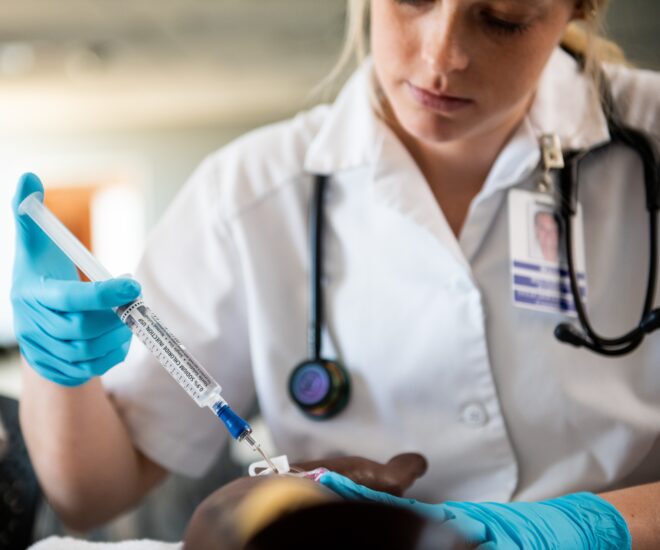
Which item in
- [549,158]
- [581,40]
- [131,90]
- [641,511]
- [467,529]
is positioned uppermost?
[131,90]

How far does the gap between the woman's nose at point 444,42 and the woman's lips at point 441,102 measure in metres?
0.03

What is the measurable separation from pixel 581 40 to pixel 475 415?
0.56 metres

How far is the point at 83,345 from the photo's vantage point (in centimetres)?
80

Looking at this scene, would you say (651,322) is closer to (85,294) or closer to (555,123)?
(555,123)

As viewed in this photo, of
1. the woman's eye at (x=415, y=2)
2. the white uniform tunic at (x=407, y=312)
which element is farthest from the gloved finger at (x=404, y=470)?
the woman's eye at (x=415, y=2)

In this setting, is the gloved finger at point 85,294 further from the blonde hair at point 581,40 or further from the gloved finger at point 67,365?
the blonde hair at point 581,40

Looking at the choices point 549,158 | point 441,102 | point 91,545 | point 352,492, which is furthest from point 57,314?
point 549,158

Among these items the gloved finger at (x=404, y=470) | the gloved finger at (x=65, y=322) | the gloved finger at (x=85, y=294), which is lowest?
the gloved finger at (x=404, y=470)

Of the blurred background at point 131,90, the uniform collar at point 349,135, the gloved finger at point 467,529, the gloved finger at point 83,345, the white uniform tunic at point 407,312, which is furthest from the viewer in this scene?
the blurred background at point 131,90

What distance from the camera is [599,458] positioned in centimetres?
90

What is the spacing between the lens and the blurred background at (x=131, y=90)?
481cm

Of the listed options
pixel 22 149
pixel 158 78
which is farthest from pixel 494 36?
pixel 22 149

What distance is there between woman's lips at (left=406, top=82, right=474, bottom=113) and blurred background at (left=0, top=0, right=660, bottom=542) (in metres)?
2.07

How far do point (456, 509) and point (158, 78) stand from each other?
6.34 m
